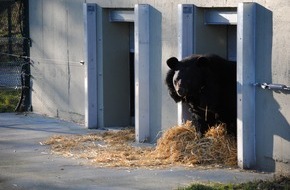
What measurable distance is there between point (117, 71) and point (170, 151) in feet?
11.0

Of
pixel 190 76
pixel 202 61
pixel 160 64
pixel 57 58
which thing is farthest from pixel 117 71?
pixel 202 61

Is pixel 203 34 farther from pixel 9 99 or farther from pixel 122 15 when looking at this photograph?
pixel 9 99

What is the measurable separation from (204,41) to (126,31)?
2714 mm

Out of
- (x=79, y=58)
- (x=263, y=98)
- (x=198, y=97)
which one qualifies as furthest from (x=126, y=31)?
(x=263, y=98)

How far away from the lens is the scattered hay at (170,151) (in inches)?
423

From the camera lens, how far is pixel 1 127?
49.0 feet

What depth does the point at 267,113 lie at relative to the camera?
1009cm

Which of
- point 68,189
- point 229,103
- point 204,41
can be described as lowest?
point 68,189

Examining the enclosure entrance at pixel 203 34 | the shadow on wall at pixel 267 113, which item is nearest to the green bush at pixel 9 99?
the enclosure entrance at pixel 203 34

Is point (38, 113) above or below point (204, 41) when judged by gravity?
below

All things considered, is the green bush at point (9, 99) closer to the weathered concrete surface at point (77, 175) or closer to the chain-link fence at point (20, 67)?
the chain-link fence at point (20, 67)

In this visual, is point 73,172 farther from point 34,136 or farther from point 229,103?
point 34,136

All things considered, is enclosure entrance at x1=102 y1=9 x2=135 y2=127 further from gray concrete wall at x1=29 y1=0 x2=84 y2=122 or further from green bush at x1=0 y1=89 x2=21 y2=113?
green bush at x1=0 y1=89 x2=21 y2=113

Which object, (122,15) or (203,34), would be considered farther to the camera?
(122,15)
